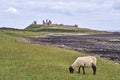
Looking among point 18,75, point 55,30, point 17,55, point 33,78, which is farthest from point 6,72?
point 55,30

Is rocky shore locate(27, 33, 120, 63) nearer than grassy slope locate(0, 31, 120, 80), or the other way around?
grassy slope locate(0, 31, 120, 80)

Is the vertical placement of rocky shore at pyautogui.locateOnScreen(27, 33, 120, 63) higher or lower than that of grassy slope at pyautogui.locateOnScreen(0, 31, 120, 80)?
lower

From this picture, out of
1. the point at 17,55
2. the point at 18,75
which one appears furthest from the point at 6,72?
the point at 17,55

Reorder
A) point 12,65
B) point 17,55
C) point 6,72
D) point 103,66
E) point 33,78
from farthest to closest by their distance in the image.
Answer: point 17,55, point 103,66, point 12,65, point 6,72, point 33,78

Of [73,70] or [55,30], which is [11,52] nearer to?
[73,70]

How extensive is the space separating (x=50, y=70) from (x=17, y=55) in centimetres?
1351

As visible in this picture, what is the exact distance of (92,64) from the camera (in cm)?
3659

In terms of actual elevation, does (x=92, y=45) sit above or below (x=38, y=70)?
below

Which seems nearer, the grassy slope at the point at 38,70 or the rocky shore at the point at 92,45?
the grassy slope at the point at 38,70

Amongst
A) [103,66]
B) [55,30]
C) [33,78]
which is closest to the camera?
[33,78]

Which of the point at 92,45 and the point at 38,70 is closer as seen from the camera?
the point at 38,70

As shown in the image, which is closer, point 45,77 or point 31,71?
point 45,77

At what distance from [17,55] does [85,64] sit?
16.2m

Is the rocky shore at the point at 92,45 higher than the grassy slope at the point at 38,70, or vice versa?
the grassy slope at the point at 38,70
